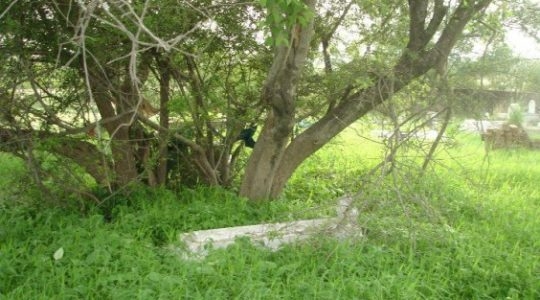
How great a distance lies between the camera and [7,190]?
458cm

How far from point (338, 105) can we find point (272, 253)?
76.1 inches

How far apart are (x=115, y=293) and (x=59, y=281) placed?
50cm

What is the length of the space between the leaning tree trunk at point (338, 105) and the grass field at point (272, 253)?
1.35ft

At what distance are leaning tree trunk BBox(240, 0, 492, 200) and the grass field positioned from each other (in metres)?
0.41

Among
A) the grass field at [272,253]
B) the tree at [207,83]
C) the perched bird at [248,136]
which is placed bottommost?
the grass field at [272,253]

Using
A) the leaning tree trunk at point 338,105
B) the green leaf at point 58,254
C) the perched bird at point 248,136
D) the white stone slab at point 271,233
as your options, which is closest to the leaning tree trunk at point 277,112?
the leaning tree trunk at point 338,105

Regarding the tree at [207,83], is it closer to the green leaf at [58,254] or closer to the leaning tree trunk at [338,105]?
the leaning tree trunk at [338,105]

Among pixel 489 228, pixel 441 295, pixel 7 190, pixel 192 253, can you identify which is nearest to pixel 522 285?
pixel 441 295

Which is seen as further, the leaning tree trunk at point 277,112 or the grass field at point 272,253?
the leaning tree trunk at point 277,112

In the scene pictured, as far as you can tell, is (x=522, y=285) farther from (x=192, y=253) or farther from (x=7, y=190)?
(x=7, y=190)

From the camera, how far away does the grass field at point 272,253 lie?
9.90 feet

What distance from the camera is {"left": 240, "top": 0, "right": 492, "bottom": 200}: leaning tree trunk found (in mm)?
4258

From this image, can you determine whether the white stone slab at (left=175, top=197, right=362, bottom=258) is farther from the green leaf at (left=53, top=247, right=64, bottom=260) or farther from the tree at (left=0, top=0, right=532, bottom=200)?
the tree at (left=0, top=0, right=532, bottom=200)

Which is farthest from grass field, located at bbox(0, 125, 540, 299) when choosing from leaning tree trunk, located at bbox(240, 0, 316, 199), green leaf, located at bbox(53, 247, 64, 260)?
leaning tree trunk, located at bbox(240, 0, 316, 199)
